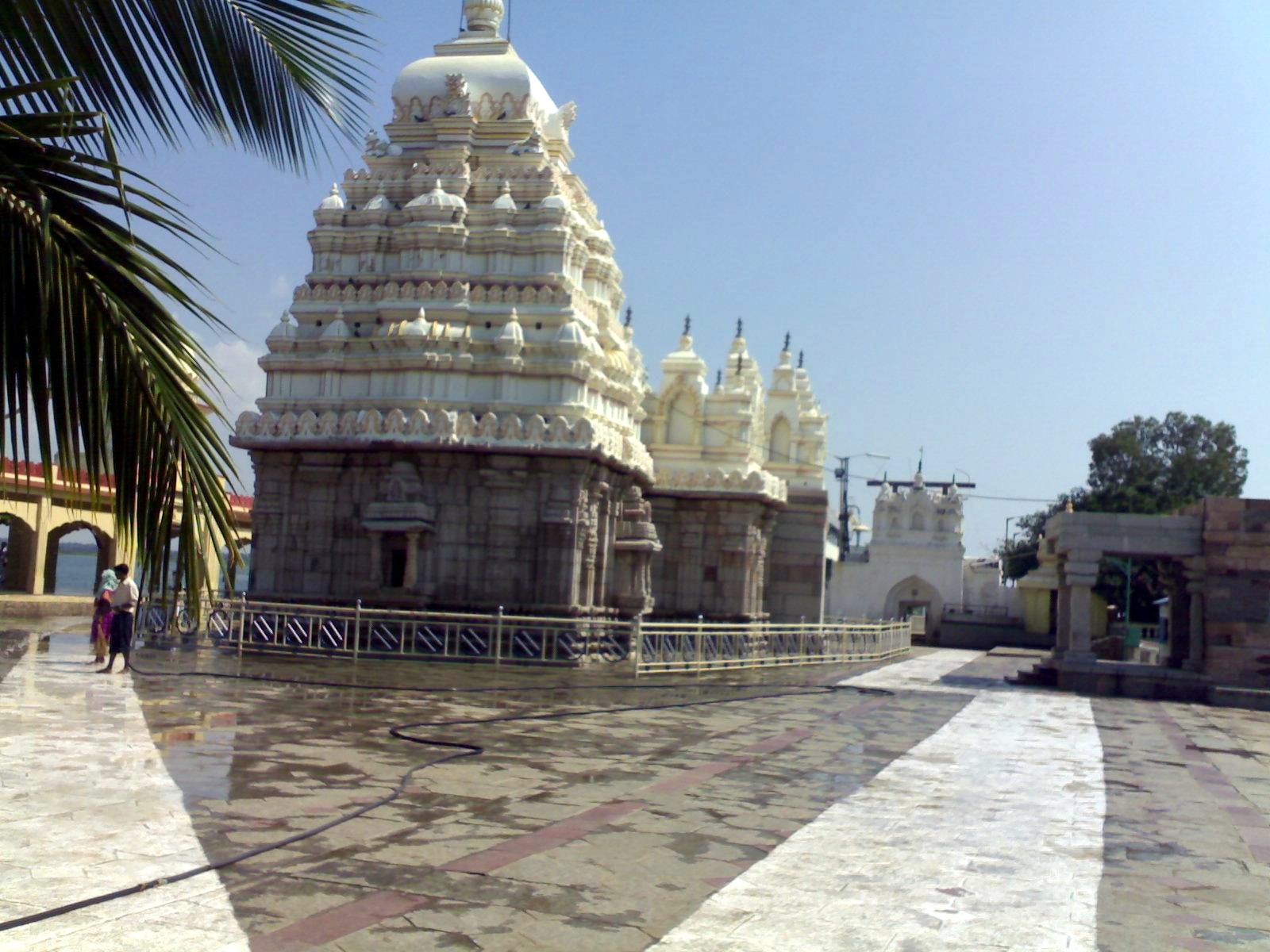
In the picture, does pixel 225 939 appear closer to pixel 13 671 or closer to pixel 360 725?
pixel 360 725

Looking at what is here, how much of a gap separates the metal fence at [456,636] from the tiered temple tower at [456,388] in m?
0.95

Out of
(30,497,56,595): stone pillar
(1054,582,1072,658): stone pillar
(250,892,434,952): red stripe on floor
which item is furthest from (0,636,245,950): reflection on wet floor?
(30,497,56,595): stone pillar

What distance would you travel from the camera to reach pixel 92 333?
4.46 metres

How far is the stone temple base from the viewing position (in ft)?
73.4

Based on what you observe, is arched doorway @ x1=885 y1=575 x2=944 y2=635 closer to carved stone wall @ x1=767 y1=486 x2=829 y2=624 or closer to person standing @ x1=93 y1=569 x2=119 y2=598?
carved stone wall @ x1=767 y1=486 x2=829 y2=624

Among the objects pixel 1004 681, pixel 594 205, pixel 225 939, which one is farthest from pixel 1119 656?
pixel 225 939

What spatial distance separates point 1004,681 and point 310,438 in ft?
43.2

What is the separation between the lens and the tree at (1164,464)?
56.6m

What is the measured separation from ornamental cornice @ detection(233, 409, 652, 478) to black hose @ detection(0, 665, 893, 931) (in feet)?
17.2

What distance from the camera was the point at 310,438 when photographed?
23.2 metres

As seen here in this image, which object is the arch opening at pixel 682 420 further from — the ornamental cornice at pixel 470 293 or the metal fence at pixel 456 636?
the metal fence at pixel 456 636

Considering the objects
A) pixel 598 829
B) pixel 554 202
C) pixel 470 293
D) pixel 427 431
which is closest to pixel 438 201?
pixel 470 293

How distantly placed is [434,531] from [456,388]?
2.62 meters

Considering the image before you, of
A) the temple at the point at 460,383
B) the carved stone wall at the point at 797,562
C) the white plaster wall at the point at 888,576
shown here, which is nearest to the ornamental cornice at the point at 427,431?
the temple at the point at 460,383
